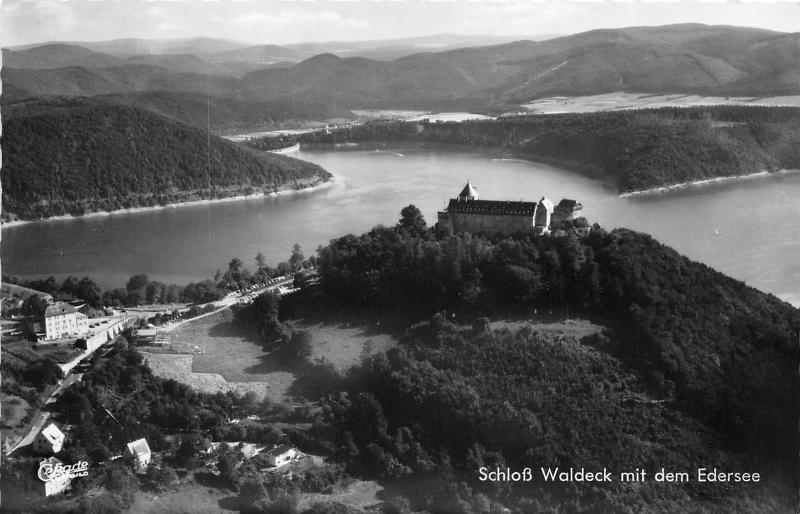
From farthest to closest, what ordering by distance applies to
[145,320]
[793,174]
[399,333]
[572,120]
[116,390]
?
[572,120], [793,174], [145,320], [399,333], [116,390]

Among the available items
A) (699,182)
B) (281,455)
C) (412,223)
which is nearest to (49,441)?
(281,455)

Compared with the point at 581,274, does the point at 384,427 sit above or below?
below

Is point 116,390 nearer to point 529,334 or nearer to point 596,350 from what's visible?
point 529,334

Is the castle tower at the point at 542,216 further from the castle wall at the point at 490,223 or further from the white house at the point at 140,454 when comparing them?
the white house at the point at 140,454

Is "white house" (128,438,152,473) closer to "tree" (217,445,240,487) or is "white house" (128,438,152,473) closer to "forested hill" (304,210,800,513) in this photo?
"tree" (217,445,240,487)

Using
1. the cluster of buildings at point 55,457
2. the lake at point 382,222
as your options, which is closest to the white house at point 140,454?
the cluster of buildings at point 55,457

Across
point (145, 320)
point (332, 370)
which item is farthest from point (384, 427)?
point (145, 320)
